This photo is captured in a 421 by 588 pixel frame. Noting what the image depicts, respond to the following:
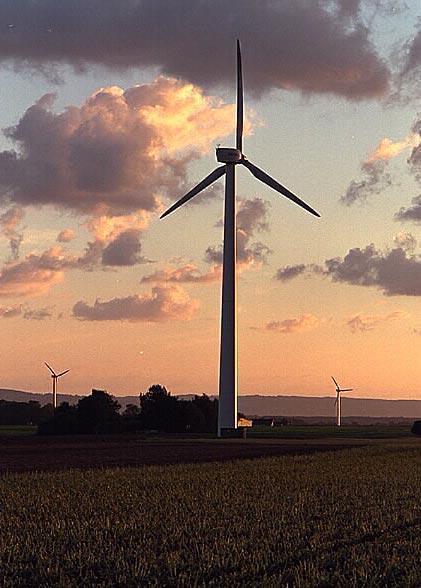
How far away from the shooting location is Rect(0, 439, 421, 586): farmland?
25.4m

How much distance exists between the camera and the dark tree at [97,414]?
167 m

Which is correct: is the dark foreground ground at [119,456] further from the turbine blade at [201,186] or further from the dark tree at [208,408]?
the dark tree at [208,408]

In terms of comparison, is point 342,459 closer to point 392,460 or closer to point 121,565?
point 392,460

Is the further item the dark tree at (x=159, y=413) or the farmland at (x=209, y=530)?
the dark tree at (x=159, y=413)

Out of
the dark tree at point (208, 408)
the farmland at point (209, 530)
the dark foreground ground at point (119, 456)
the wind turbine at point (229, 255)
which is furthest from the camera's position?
the dark tree at point (208, 408)

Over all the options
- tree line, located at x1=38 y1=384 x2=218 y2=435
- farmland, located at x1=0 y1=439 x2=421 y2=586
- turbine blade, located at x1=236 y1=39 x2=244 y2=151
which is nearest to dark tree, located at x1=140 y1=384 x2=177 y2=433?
tree line, located at x1=38 y1=384 x2=218 y2=435

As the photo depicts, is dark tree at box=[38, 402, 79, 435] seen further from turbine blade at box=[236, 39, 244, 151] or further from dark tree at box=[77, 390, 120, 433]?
turbine blade at box=[236, 39, 244, 151]

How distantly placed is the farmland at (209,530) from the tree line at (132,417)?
107595 mm

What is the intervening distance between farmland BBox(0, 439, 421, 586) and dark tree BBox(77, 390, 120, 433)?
357 feet

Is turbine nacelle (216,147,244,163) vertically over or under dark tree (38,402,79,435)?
over

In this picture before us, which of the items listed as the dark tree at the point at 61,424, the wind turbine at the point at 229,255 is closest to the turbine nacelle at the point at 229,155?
the wind turbine at the point at 229,255

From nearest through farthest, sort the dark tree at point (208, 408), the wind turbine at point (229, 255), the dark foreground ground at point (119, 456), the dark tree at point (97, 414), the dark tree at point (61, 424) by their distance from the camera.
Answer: the dark foreground ground at point (119, 456), the wind turbine at point (229, 255), the dark tree at point (61, 424), the dark tree at point (97, 414), the dark tree at point (208, 408)

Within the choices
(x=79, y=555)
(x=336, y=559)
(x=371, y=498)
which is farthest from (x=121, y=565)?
(x=371, y=498)

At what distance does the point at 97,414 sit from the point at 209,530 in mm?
136040
